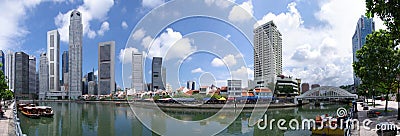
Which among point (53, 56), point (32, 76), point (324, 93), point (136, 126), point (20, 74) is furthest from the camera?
point (53, 56)

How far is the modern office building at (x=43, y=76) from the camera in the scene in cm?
11294

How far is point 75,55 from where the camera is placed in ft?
372

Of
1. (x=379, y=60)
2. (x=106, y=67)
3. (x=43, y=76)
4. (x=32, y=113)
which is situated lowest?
(x=32, y=113)

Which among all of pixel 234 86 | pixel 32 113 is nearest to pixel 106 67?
pixel 32 113

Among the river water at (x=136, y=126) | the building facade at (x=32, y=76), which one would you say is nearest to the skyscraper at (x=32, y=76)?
the building facade at (x=32, y=76)

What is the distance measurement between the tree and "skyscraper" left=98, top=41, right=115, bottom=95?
5711 centimetres

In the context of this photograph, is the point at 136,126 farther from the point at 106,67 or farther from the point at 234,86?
the point at 106,67

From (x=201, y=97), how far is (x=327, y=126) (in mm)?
29996

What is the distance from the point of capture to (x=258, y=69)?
476 inches

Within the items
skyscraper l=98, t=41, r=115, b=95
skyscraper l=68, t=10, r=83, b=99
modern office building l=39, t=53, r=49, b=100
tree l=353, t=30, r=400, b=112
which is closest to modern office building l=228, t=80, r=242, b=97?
tree l=353, t=30, r=400, b=112

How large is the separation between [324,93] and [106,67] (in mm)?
56531

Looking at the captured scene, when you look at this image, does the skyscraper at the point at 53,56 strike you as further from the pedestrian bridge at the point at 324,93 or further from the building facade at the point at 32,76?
the pedestrian bridge at the point at 324,93

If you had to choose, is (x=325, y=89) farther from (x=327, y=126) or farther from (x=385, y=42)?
(x=327, y=126)

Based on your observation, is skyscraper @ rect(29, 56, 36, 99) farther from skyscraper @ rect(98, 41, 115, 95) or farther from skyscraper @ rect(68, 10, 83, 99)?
skyscraper @ rect(98, 41, 115, 95)
